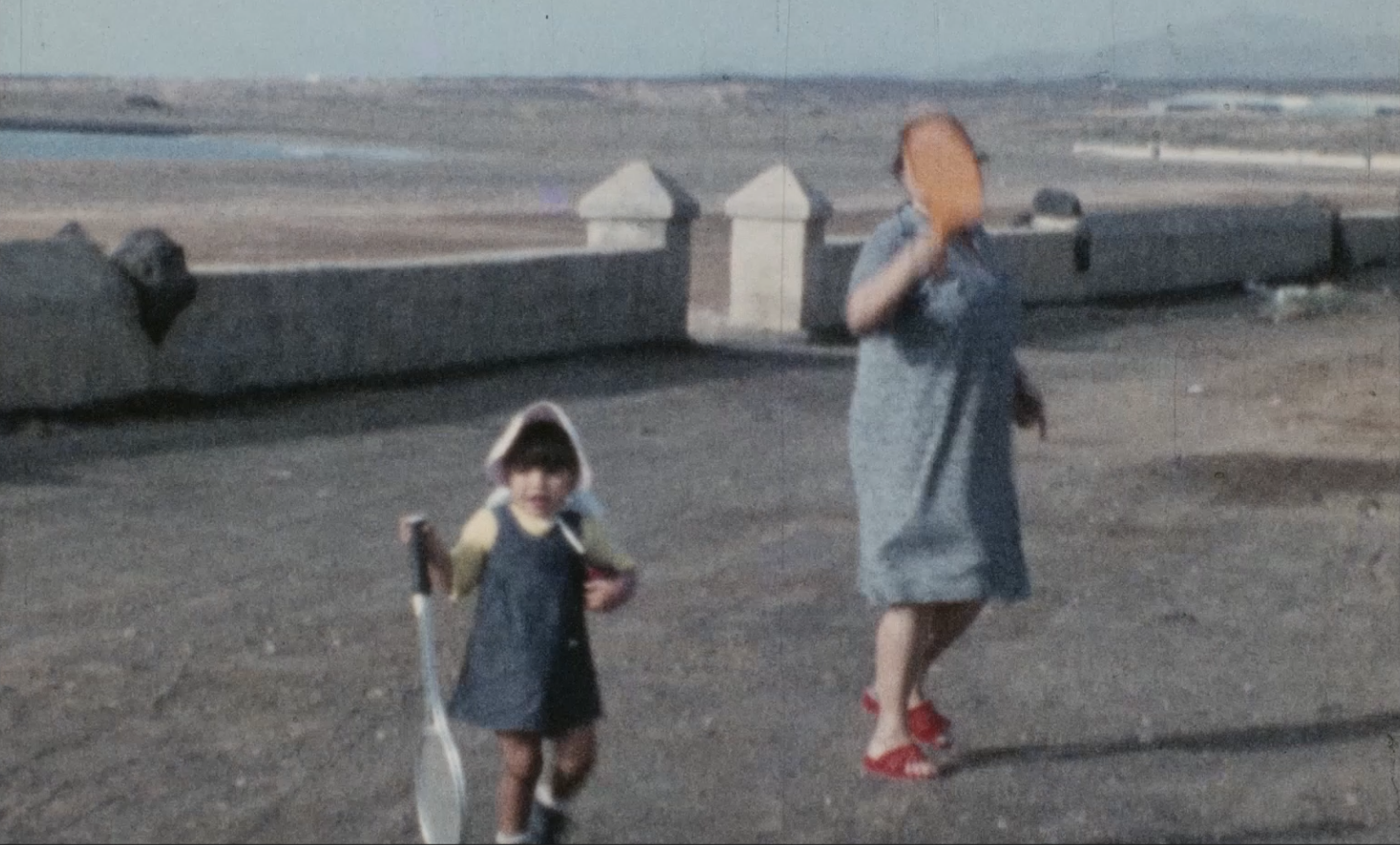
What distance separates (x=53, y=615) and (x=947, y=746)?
9.51ft

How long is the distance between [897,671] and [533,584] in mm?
1301

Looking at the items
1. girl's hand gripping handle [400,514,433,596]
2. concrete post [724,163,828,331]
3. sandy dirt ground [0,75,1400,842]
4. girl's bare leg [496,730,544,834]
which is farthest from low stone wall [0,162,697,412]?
girl's hand gripping handle [400,514,433,596]

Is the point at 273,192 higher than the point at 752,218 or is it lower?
lower

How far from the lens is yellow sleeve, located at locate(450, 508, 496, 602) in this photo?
15.3 ft

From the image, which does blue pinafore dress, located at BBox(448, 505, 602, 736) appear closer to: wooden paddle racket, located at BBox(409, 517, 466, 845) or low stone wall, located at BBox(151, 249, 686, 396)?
wooden paddle racket, located at BBox(409, 517, 466, 845)

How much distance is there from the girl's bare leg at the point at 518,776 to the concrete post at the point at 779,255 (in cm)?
1187

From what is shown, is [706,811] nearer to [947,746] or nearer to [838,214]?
[947,746]

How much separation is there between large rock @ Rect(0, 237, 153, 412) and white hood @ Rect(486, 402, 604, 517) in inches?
256

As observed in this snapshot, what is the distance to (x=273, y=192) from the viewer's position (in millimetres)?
45406

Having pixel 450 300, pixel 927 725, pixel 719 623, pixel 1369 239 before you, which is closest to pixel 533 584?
pixel 927 725

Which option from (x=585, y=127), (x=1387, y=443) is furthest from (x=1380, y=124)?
(x=1387, y=443)

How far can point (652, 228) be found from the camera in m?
15.4

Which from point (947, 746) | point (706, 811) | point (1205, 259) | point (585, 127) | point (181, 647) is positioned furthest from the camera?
point (585, 127)

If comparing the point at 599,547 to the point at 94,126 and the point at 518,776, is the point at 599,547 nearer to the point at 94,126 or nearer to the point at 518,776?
the point at 518,776
